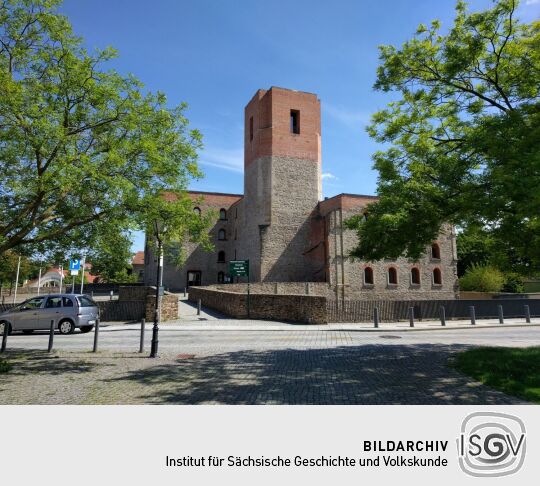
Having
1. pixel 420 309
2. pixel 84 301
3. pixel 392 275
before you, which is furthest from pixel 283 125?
pixel 84 301

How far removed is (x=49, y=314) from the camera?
15.9 meters

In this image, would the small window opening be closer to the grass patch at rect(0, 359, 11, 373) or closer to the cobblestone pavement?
the cobblestone pavement

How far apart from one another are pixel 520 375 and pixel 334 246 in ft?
88.8

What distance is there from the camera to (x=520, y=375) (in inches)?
297

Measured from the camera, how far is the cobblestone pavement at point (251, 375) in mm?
6402

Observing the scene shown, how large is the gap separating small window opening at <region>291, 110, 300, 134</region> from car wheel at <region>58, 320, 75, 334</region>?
30.1m

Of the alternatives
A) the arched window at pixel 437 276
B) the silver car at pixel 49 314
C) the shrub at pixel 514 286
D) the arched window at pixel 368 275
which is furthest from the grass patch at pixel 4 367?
the shrub at pixel 514 286

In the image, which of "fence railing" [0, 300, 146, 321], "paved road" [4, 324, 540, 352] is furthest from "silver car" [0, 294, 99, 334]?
"fence railing" [0, 300, 146, 321]

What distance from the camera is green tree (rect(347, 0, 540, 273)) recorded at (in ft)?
23.1

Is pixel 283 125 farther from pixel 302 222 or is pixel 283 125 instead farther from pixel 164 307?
pixel 164 307

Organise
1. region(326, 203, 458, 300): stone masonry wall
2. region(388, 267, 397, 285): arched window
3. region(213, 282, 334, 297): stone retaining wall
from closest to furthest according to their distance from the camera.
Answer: region(213, 282, 334, 297): stone retaining wall < region(326, 203, 458, 300): stone masonry wall < region(388, 267, 397, 285): arched window

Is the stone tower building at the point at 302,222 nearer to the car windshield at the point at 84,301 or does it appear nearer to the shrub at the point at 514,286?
the shrub at the point at 514,286

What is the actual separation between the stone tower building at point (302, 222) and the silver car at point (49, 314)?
848 inches
